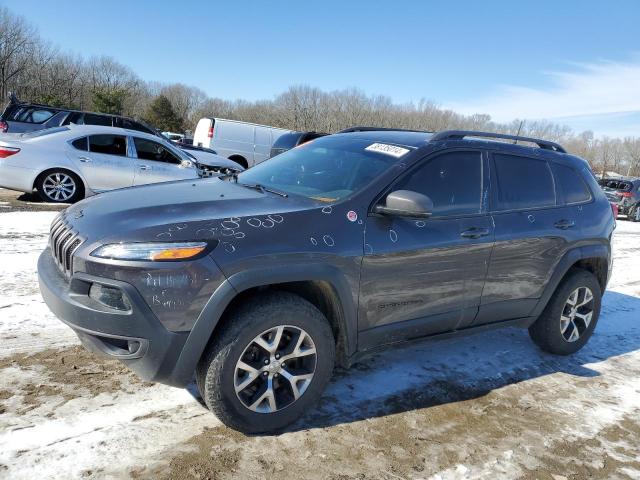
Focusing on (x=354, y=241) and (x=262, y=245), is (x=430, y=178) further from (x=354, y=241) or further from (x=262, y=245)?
(x=262, y=245)

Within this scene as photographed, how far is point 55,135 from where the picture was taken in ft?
28.8

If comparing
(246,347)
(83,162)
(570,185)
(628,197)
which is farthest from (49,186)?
(628,197)

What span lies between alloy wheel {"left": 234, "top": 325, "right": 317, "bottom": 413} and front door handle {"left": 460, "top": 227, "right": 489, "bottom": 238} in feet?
4.48

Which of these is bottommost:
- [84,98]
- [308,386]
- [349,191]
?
[308,386]

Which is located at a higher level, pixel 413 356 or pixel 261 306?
pixel 261 306

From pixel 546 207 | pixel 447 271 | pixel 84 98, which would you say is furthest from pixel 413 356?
pixel 84 98

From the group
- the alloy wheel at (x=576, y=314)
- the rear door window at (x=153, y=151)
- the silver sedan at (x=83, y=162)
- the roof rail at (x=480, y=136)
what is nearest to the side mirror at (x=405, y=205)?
the roof rail at (x=480, y=136)

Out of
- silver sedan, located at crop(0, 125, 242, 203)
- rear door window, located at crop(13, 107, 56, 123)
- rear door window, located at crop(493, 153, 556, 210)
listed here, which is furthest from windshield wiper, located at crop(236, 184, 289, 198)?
rear door window, located at crop(13, 107, 56, 123)

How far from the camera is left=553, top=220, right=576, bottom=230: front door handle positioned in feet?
13.3

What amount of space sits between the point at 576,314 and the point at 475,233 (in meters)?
1.66

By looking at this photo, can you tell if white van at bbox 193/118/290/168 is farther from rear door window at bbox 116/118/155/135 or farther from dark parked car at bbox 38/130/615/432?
dark parked car at bbox 38/130/615/432

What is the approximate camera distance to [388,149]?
3.55 meters

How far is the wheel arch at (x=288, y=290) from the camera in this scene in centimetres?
252

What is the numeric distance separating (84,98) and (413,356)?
57888 millimetres
